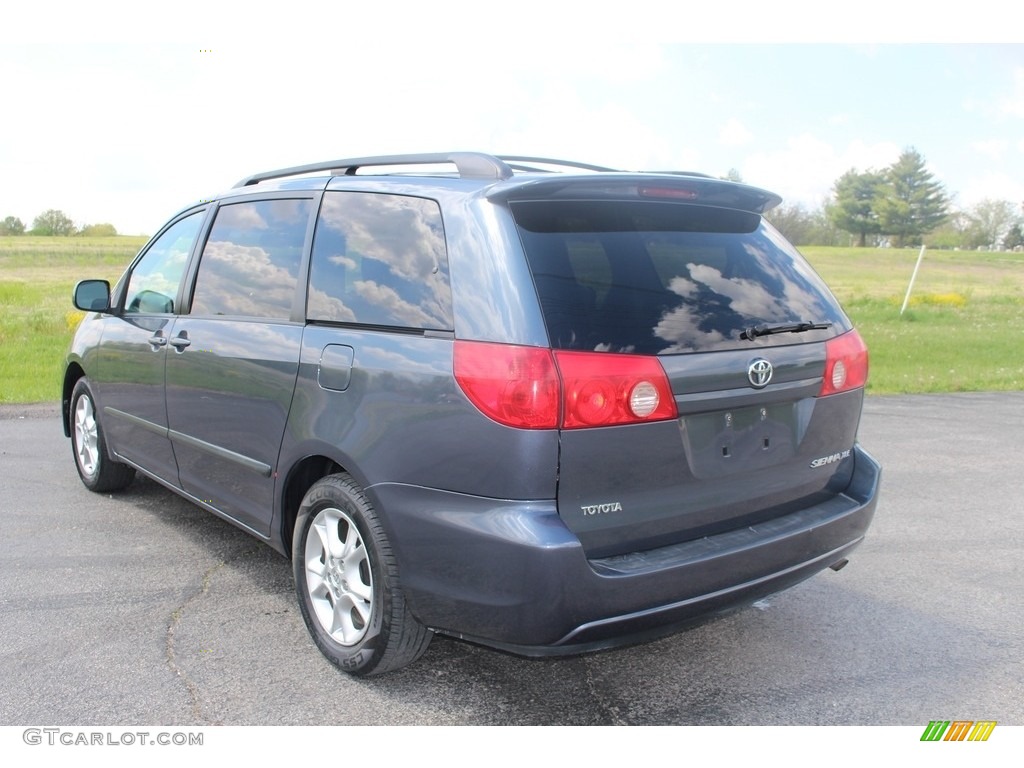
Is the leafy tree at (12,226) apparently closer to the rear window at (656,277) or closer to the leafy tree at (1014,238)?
the rear window at (656,277)

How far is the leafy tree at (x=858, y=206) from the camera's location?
99.8 metres

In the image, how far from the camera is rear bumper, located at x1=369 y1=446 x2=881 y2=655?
2607 mm

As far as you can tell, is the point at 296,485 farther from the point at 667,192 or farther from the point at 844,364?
the point at 844,364

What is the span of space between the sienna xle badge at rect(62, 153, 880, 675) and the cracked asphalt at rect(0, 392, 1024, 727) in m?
0.24

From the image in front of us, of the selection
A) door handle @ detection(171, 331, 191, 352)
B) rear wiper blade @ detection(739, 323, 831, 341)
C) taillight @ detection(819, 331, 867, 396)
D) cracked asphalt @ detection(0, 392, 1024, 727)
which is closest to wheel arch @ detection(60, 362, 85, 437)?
cracked asphalt @ detection(0, 392, 1024, 727)

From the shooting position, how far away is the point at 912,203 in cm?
9688

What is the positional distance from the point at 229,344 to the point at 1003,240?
102 metres

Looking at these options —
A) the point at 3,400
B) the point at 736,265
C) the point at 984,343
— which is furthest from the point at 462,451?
the point at 984,343

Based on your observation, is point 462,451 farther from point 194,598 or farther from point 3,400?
point 3,400

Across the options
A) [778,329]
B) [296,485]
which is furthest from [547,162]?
[296,485]

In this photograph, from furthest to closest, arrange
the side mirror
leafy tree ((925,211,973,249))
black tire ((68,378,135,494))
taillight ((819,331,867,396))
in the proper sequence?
leafy tree ((925,211,973,249)) → black tire ((68,378,135,494)) → the side mirror → taillight ((819,331,867,396))

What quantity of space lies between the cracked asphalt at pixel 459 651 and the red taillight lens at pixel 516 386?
1076mm

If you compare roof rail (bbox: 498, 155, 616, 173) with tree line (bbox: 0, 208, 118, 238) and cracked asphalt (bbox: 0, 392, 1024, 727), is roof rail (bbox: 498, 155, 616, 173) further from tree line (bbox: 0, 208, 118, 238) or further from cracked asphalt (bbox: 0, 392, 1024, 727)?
tree line (bbox: 0, 208, 118, 238)
